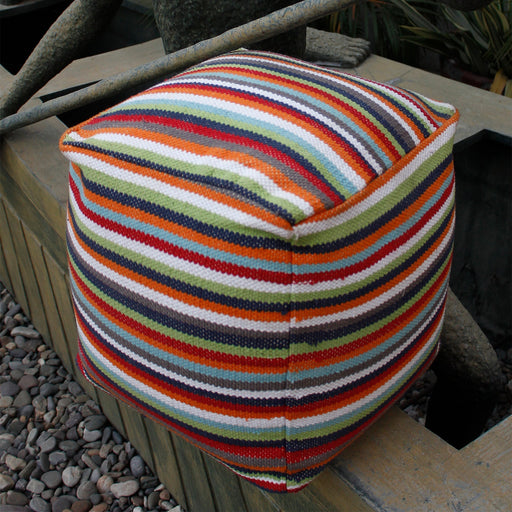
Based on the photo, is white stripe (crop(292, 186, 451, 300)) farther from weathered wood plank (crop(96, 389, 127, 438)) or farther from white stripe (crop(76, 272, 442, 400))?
weathered wood plank (crop(96, 389, 127, 438))

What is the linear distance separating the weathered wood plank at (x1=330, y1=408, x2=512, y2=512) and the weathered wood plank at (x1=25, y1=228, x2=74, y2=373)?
3.78ft

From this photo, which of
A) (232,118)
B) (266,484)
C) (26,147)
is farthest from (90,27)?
(266,484)

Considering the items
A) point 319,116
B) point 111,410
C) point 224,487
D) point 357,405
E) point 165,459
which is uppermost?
point 319,116

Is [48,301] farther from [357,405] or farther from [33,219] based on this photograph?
[357,405]

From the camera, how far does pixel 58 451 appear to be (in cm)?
180

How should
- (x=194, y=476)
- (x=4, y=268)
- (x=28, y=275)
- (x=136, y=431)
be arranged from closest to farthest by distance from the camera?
(x=194, y=476), (x=136, y=431), (x=28, y=275), (x=4, y=268)

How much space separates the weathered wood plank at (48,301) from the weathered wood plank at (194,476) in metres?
0.67

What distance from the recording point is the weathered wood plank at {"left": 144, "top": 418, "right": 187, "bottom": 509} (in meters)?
1.43

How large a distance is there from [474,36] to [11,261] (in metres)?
2.07

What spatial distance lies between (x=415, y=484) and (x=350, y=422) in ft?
0.43

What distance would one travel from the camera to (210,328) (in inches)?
30.9

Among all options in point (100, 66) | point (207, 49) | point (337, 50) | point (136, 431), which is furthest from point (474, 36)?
point (136, 431)

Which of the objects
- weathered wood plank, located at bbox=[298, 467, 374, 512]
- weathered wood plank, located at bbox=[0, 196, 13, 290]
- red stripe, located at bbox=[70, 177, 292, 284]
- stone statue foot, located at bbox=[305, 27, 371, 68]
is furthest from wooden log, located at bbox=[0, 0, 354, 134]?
stone statue foot, located at bbox=[305, 27, 371, 68]

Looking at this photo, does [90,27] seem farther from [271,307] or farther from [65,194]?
[271,307]
